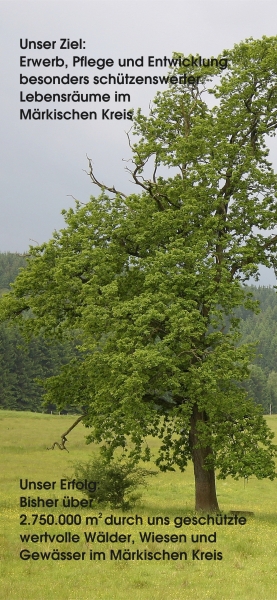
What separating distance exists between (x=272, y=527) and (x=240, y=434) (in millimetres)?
3333

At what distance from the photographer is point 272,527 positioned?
24188 millimetres

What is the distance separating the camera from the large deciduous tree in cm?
2459

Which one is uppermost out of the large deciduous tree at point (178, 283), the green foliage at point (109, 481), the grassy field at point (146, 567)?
the large deciduous tree at point (178, 283)

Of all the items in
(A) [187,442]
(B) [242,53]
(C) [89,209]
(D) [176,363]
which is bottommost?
(A) [187,442]

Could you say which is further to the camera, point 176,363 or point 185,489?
point 185,489

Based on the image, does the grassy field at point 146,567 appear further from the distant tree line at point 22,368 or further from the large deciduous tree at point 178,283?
the distant tree line at point 22,368

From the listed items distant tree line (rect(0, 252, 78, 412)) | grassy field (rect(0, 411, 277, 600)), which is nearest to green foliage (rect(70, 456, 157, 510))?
grassy field (rect(0, 411, 277, 600))

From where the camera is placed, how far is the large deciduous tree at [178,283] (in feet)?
80.7

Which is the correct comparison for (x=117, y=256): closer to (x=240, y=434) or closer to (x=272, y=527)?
(x=240, y=434)

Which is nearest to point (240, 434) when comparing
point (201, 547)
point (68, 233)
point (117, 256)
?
point (201, 547)

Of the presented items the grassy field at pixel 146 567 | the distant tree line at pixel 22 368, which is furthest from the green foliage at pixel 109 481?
the distant tree line at pixel 22 368

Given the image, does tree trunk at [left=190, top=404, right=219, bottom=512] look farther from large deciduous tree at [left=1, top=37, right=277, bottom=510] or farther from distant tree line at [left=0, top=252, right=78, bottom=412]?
distant tree line at [left=0, top=252, right=78, bottom=412]

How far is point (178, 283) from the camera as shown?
82.5 feet

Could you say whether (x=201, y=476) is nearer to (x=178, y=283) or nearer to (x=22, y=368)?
(x=178, y=283)
